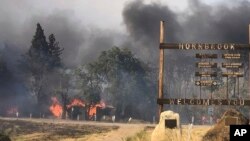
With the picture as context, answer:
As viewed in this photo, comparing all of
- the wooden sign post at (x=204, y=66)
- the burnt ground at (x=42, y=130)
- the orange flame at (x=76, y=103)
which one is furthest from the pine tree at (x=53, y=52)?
the wooden sign post at (x=204, y=66)

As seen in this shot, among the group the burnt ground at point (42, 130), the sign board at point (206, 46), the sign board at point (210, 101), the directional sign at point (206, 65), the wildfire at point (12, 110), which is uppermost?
the sign board at point (206, 46)

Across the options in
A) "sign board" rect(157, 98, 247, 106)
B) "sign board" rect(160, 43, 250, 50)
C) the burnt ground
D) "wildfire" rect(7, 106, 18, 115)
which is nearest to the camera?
"sign board" rect(157, 98, 247, 106)

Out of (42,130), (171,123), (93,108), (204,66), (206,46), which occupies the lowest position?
(42,130)

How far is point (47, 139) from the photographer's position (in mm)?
35844

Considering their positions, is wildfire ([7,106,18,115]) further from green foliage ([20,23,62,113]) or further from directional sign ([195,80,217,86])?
directional sign ([195,80,217,86])

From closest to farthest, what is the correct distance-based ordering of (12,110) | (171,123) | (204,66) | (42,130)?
(171,123)
(204,66)
(42,130)
(12,110)

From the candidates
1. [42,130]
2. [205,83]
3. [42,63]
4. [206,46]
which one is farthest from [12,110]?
[206,46]

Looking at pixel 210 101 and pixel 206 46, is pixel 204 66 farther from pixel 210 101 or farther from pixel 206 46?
pixel 210 101

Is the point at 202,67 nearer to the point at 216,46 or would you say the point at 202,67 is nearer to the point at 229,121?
the point at 216,46

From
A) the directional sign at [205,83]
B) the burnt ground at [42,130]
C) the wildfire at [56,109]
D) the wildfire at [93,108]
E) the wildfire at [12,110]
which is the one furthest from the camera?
the wildfire at [12,110]

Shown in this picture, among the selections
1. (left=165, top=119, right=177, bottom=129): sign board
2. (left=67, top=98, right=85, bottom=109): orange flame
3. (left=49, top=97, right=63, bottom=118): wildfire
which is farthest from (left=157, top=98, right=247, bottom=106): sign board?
(left=49, top=97, right=63, bottom=118): wildfire

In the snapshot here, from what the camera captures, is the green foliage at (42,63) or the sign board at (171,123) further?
the green foliage at (42,63)

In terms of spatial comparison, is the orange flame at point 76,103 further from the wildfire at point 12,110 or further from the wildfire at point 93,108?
the wildfire at point 12,110

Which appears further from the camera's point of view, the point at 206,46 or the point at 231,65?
the point at 231,65
